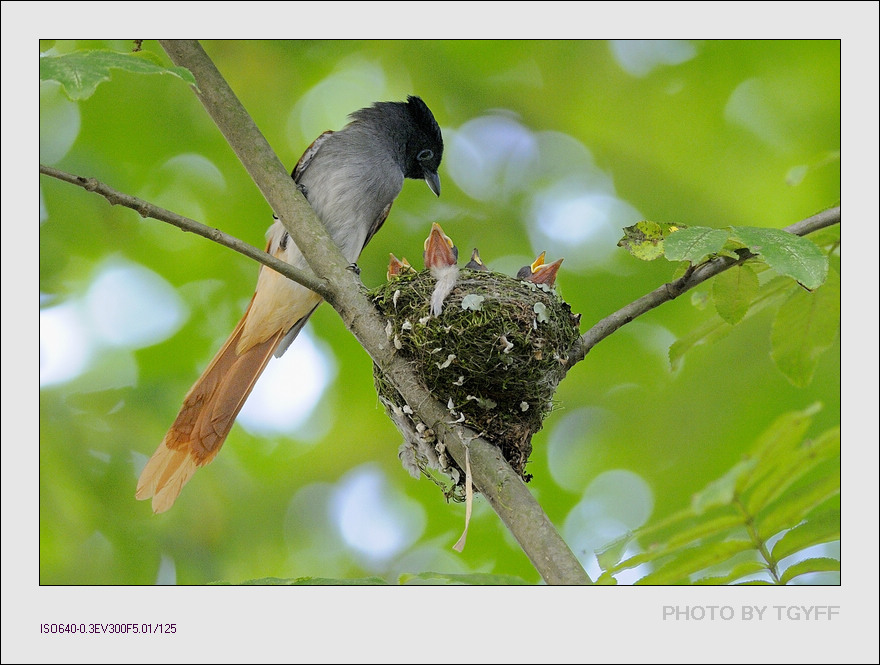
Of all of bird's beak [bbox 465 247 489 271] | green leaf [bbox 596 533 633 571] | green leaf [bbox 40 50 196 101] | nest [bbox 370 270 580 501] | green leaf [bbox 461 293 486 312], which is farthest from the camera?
bird's beak [bbox 465 247 489 271]

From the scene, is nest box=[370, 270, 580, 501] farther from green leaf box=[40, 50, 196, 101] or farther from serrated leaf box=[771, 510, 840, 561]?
green leaf box=[40, 50, 196, 101]

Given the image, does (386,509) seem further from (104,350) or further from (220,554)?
(104,350)

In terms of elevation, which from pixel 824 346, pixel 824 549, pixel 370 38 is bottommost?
pixel 824 549

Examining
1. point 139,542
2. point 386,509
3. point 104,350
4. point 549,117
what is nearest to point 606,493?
point 386,509

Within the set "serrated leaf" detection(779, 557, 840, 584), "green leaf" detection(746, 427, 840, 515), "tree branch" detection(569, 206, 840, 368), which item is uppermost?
"tree branch" detection(569, 206, 840, 368)

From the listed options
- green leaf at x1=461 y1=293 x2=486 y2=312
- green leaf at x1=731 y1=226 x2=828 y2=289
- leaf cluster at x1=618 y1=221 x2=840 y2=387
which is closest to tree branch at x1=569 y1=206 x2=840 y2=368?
leaf cluster at x1=618 y1=221 x2=840 y2=387

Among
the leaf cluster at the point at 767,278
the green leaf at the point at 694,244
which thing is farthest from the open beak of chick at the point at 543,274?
the green leaf at the point at 694,244

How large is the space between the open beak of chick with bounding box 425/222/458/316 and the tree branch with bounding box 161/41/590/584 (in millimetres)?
288

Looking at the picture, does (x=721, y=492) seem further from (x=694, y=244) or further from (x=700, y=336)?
(x=700, y=336)

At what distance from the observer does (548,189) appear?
11.0 feet

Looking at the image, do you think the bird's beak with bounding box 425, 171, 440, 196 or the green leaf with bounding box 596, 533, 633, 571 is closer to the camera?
the green leaf with bounding box 596, 533, 633, 571

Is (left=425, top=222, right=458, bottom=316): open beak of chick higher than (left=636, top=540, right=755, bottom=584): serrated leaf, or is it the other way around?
(left=425, top=222, right=458, bottom=316): open beak of chick

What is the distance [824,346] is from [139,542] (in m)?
2.37

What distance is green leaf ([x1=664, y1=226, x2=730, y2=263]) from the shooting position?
5.09 feet
